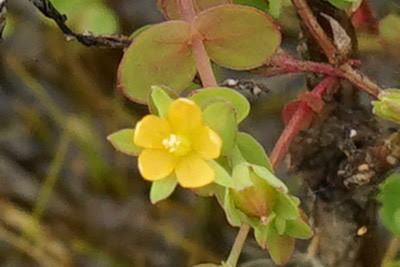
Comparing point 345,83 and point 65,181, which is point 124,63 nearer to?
point 345,83

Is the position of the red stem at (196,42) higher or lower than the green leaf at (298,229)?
higher

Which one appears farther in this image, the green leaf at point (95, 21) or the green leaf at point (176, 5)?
the green leaf at point (95, 21)

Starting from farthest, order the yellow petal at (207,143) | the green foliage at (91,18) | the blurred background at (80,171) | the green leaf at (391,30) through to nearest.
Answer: the blurred background at (80,171), the green foliage at (91,18), the green leaf at (391,30), the yellow petal at (207,143)

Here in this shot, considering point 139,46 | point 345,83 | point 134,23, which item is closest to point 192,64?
point 139,46

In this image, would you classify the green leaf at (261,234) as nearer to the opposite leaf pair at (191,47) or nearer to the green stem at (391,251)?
the opposite leaf pair at (191,47)

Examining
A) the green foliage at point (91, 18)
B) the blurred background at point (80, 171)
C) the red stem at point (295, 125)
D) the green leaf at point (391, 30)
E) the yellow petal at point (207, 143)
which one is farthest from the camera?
the blurred background at point (80, 171)

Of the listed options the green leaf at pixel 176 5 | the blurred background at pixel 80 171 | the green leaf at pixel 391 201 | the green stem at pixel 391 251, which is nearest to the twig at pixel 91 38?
the green leaf at pixel 176 5
